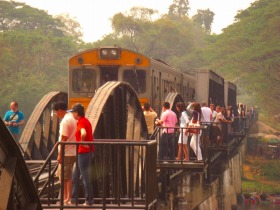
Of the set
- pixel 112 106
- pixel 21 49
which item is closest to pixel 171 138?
pixel 112 106

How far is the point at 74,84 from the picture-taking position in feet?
77.0

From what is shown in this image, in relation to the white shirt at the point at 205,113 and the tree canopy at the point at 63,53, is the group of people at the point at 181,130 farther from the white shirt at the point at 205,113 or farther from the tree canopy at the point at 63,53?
the tree canopy at the point at 63,53

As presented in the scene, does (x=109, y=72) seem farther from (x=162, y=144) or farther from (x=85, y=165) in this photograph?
(x=85, y=165)

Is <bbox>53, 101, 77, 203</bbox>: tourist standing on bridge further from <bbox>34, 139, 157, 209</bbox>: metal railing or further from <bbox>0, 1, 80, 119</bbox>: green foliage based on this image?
<bbox>0, 1, 80, 119</bbox>: green foliage

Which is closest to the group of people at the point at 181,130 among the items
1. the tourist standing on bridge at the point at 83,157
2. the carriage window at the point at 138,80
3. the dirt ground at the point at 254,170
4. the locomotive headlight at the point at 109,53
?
the carriage window at the point at 138,80

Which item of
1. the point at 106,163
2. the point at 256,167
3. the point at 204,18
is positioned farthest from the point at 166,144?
the point at 204,18

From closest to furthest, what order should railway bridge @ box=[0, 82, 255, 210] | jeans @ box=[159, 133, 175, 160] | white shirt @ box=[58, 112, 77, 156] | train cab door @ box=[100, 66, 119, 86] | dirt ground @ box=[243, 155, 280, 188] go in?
railway bridge @ box=[0, 82, 255, 210], white shirt @ box=[58, 112, 77, 156], jeans @ box=[159, 133, 175, 160], train cab door @ box=[100, 66, 119, 86], dirt ground @ box=[243, 155, 280, 188]

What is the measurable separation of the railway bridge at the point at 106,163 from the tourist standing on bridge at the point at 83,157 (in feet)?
0.50

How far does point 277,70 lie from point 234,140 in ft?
88.1

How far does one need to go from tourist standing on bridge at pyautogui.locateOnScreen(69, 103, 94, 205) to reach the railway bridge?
0.15 metres

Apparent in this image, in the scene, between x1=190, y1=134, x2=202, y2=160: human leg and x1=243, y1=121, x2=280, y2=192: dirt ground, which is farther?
x1=243, y1=121, x2=280, y2=192: dirt ground

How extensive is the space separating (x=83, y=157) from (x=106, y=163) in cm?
106

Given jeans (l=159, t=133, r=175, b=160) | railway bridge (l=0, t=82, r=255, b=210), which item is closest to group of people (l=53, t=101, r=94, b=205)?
railway bridge (l=0, t=82, r=255, b=210)

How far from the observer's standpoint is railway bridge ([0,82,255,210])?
570 centimetres
